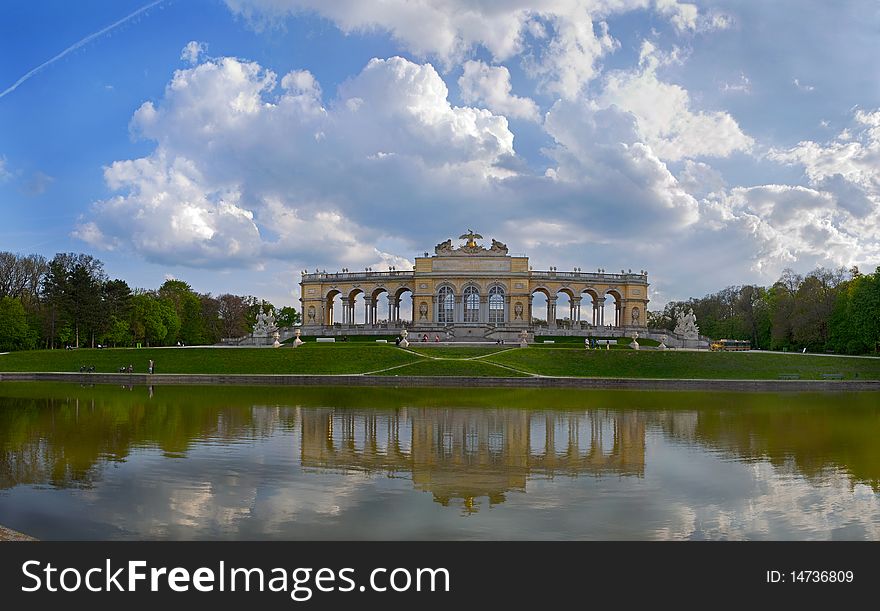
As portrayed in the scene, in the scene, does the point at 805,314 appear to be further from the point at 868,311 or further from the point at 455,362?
the point at 455,362

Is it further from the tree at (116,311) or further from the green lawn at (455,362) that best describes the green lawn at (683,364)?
the tree at (116,311)

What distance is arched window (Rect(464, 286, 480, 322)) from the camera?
266 ft

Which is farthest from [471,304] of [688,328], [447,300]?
[688,328]

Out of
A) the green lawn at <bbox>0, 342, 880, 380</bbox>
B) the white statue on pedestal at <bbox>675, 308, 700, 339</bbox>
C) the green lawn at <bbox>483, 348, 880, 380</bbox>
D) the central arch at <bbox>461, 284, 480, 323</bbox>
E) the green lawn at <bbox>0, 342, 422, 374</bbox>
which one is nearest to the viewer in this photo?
the green lawn at <bbox>0, 342, 880, 380</bbox>

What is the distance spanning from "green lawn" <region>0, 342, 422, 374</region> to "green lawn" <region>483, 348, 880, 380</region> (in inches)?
335

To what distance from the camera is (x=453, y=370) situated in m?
45.3

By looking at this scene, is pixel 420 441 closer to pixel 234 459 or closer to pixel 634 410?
pixel 234 459

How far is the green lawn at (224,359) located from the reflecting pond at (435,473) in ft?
68.0

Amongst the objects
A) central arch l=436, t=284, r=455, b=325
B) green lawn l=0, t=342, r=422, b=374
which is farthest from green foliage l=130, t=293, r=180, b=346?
central arch l=436, t=284, r=455, b=325

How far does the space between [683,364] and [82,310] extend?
50.8 metres

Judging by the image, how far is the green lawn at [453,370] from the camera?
1745 inches

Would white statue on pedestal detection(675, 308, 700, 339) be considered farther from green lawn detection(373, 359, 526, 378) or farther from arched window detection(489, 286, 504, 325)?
green lawn detection(373, 359, 526, 378)
